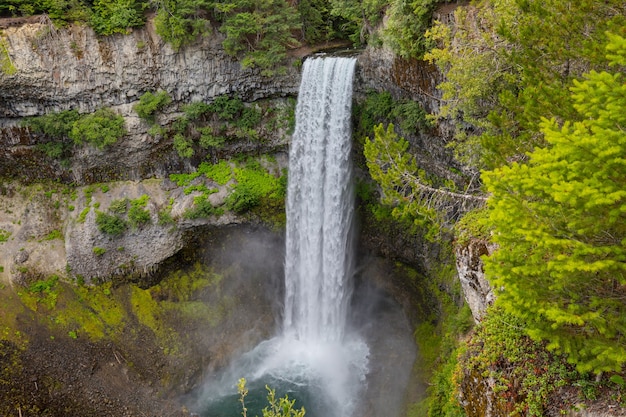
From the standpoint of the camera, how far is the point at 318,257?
2111 centimetres

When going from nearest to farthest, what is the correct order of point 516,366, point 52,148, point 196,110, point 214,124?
point 516,366
point 52,148
point 196,110
point 214,124

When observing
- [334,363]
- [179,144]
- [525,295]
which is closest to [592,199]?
[525,295]

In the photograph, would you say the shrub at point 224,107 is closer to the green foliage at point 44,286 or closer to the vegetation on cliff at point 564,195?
the green foliage at point 44,286

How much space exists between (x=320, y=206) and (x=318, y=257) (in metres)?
2.63

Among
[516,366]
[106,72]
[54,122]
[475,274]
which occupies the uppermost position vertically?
[106,72]

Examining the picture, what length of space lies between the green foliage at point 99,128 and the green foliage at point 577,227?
64.2 ft

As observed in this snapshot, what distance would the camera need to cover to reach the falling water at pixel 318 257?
19.3m

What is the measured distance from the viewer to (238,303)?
871 inches

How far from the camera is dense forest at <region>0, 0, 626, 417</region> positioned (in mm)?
5227

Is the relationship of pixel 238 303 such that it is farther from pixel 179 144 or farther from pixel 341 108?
pixel 341 108

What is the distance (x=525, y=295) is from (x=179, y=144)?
19.2 m

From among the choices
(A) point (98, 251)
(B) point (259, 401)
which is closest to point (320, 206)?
(B) point (259, 401)

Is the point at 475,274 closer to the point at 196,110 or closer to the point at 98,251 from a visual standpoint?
the point at 196,110

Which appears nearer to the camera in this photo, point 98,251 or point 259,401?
point 259,401
